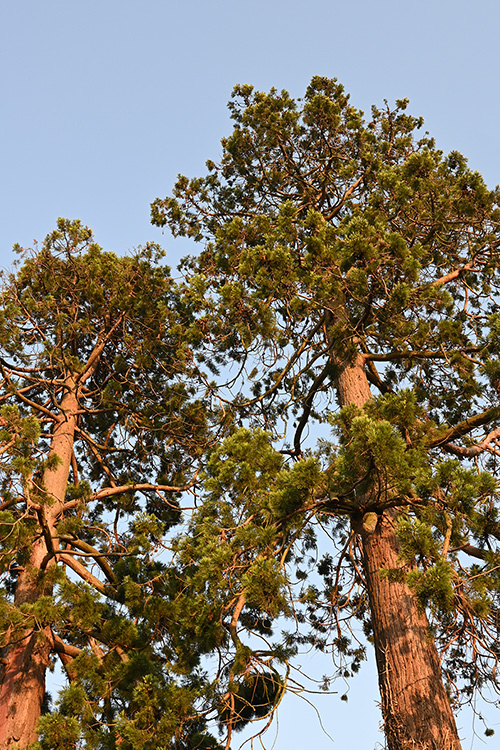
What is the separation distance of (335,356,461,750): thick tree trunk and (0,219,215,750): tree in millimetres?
1637

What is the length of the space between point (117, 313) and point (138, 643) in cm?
531

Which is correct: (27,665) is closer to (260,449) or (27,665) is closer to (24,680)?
(24,680)

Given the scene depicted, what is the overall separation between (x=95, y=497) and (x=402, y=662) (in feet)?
15.2

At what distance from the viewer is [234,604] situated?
5691 millimetres

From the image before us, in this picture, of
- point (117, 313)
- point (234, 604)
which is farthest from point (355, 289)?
point (117, 313)

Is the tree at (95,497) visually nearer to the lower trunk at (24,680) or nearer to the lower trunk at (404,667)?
the lower trunk at (24,680)

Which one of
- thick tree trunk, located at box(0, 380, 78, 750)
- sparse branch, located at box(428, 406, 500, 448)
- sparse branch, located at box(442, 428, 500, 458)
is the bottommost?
thick tree trunk, located at box(0, 380, 78, 750)

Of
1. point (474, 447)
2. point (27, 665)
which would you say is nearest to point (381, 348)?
point (474, 447)

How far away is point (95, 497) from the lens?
848 centimetres

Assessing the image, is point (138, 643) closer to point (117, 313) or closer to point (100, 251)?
point (117, 313)

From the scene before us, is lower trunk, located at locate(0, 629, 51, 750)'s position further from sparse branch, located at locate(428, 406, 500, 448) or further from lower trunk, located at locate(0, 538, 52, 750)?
sparse branch, located at locate(428, 406, 500, 448)

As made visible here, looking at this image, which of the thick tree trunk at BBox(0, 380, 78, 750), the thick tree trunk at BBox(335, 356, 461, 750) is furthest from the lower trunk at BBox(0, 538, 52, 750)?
the thick tree trunk at BBox(335, 356, 461, 750)

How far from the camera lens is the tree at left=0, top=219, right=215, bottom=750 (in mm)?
6125

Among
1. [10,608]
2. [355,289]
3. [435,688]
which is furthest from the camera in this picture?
[10,608]
